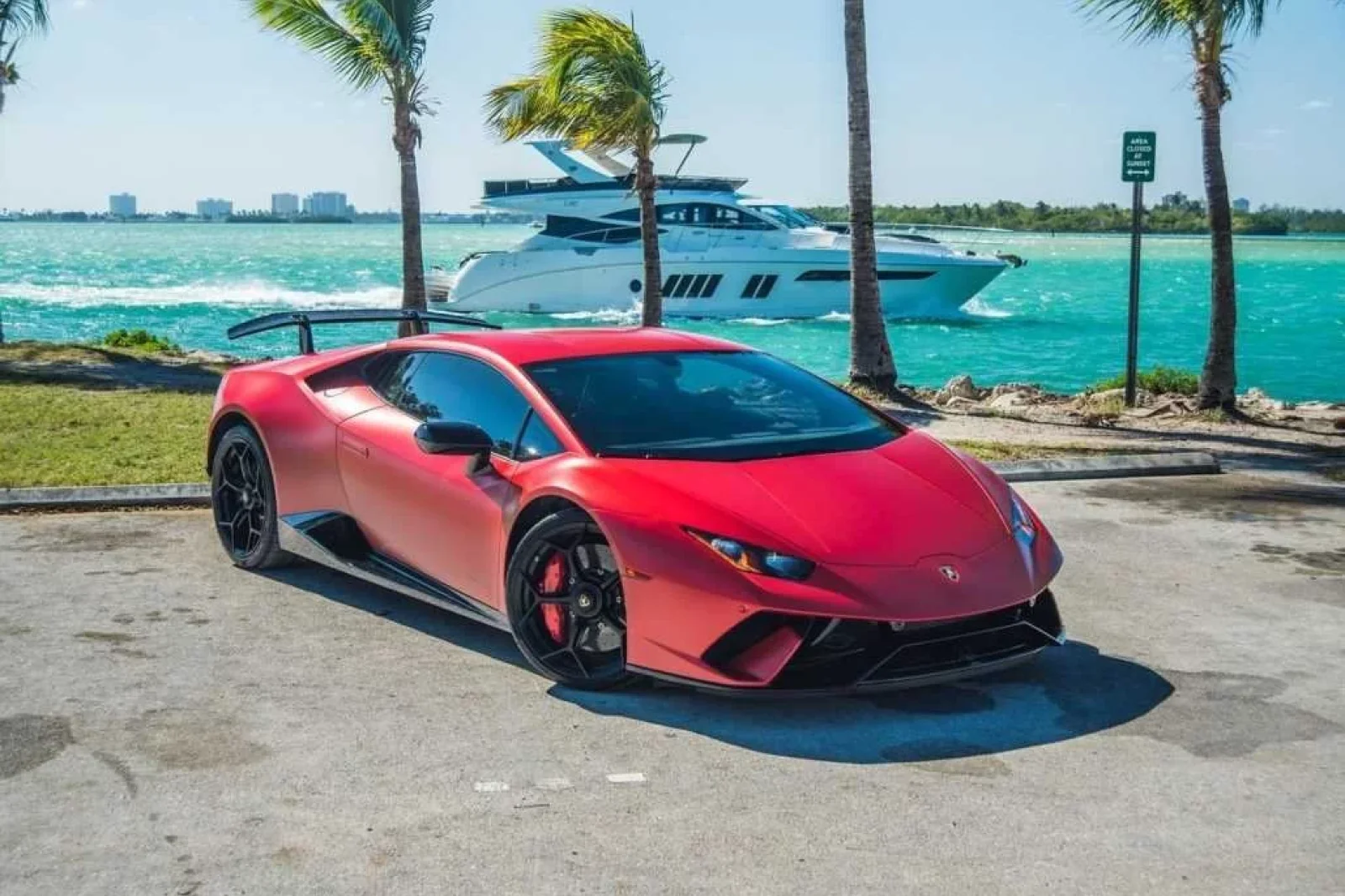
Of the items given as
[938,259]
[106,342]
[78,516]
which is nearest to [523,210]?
[938,259]

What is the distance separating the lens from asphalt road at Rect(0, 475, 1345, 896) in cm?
418

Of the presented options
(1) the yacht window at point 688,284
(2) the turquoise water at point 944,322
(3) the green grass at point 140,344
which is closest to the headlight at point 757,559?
(3) the green grass at point 140,344

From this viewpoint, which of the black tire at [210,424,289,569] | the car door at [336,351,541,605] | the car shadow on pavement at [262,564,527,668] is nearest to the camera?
the car door at [336,351,541,605]

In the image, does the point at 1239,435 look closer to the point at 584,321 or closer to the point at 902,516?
the point at 902,516

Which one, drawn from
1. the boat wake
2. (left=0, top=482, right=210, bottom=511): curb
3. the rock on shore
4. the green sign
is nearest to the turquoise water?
the boat wake

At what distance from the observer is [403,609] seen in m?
6.93

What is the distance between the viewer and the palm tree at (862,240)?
16.8 metres

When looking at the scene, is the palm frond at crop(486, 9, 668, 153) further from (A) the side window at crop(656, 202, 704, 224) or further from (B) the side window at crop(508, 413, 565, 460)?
(A) the side window at crop(656, 202, 704, 224)

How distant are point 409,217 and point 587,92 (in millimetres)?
3815

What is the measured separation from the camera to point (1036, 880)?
13.4 feet

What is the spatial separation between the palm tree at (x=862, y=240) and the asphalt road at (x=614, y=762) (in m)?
10.1

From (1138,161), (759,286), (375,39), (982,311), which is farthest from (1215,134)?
(982,311)

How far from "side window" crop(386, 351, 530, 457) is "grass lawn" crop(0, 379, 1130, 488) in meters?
3.37

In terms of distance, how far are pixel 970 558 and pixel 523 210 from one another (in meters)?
45.1
